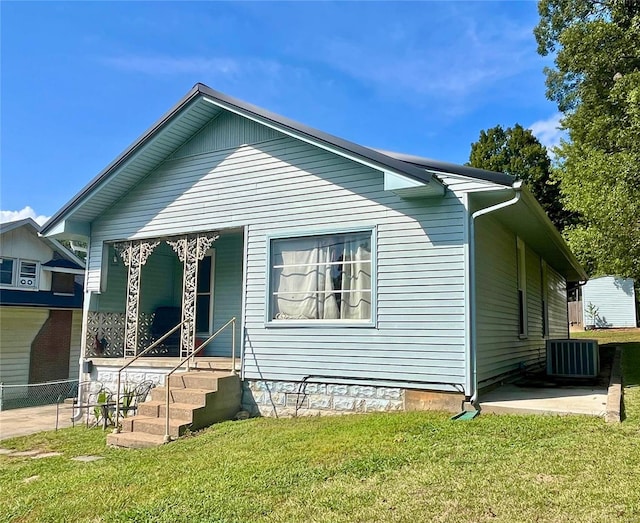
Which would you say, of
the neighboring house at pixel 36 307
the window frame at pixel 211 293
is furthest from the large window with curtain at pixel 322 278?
the neighboring house at pixel 36 307

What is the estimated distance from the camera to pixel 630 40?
1631 cm

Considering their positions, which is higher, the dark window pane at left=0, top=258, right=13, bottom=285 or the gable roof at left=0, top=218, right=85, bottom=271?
the gable roof at left=0, top=218, right=85, bottom=271

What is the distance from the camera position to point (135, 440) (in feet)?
24.1

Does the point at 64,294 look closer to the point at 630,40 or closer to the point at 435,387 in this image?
the point at 435,387

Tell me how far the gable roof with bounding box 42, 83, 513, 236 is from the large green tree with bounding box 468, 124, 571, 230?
75.1 feet

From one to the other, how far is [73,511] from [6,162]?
11243 millimetres

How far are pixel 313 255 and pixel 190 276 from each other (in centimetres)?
265

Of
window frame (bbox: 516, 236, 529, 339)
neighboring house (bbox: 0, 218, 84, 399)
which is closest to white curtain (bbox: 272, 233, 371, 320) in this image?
window frame (bbox: 516, 236, 529, 339)

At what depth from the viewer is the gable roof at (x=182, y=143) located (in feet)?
24.6

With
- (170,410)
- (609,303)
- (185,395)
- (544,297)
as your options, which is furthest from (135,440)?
(609,303)

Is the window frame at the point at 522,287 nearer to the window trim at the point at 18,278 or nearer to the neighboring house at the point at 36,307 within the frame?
the neighboring house at the point at 36,307

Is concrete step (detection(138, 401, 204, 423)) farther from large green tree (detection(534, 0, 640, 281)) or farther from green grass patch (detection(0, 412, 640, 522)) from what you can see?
large green tree (detection(534, 0, 640, 281))

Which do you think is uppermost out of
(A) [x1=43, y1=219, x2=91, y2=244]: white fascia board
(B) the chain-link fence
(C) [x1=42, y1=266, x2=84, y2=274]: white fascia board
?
(A) [x1=43, y1=219, x2=91, y2=244]: white fascia board

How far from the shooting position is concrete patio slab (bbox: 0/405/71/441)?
9630 mm
